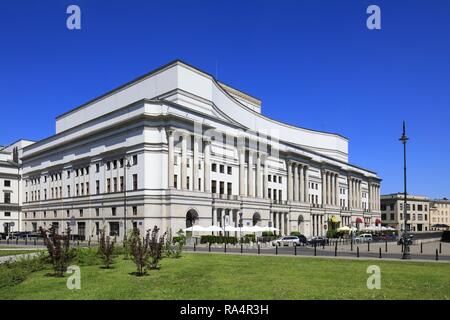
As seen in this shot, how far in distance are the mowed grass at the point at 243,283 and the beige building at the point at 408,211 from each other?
520 ft

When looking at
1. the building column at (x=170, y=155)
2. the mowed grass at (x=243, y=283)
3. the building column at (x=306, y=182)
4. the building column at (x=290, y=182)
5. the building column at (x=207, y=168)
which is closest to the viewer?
the mowed grass at (x=243, y=283)

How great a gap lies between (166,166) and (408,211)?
14712 centimetres

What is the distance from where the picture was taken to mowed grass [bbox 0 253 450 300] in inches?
672

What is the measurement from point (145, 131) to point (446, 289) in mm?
51868

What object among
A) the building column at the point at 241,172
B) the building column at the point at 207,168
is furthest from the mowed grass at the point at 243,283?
the building column at the point at 241,172

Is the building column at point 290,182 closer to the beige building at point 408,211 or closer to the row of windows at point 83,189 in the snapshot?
the row of windows at point 83,189

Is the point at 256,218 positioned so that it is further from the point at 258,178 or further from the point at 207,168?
the point at 207,168

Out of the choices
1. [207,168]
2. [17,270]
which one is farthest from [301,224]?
[17,270]

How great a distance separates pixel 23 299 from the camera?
1666 cm

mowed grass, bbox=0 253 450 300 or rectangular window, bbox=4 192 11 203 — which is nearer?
mowed grass, bbox=0 253 450 300

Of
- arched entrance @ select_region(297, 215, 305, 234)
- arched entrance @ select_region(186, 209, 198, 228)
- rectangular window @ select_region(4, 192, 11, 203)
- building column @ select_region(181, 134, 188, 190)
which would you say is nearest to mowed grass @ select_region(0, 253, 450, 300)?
building column @ select_region(181, 134, 188, 190)

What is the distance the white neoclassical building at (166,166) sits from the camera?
65.5m

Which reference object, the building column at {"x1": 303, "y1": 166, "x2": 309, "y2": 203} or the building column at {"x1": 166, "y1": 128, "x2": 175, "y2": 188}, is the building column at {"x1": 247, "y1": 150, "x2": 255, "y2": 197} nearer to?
the building column at {"x1": 166, "y1": 128, "x2": 175, "y2": 188}

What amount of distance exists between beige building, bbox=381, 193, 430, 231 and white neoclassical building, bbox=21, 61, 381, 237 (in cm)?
8441
